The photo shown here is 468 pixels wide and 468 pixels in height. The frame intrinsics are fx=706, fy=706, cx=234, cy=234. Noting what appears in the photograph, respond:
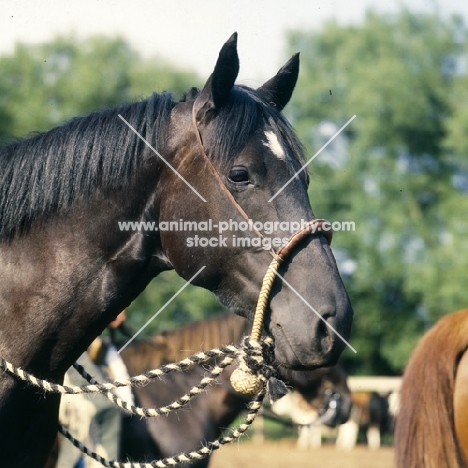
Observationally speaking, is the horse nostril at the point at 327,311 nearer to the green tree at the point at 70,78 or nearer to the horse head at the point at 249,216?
the horse head at the point at 249,216

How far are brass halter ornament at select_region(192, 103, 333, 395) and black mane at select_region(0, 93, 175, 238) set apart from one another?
34 cm

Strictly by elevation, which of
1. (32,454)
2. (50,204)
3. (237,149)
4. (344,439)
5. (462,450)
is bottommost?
(344,439)

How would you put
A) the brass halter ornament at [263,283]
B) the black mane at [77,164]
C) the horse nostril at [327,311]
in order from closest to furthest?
the horse nostril at [327,311] < the brass halter ornament at [263,283] < the black mane at [77,164]

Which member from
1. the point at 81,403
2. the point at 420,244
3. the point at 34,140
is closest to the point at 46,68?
the point at 420,244

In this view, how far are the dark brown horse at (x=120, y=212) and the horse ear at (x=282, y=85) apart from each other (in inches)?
8.0

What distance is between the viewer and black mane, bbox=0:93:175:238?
298 cm

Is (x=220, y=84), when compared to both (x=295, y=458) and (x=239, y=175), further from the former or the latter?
(x=295, y=458)

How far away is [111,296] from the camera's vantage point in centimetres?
293

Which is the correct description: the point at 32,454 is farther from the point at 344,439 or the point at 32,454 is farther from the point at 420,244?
the point at 420,244

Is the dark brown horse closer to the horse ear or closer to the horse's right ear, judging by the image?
the horse's right ear

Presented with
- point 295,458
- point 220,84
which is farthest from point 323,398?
point 295,458

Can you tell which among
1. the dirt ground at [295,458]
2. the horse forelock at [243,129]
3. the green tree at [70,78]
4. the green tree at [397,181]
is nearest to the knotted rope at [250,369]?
the horse forelock at [243,129]

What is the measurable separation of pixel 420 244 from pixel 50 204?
21558 millimetres

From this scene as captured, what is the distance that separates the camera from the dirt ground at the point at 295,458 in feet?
45.9
